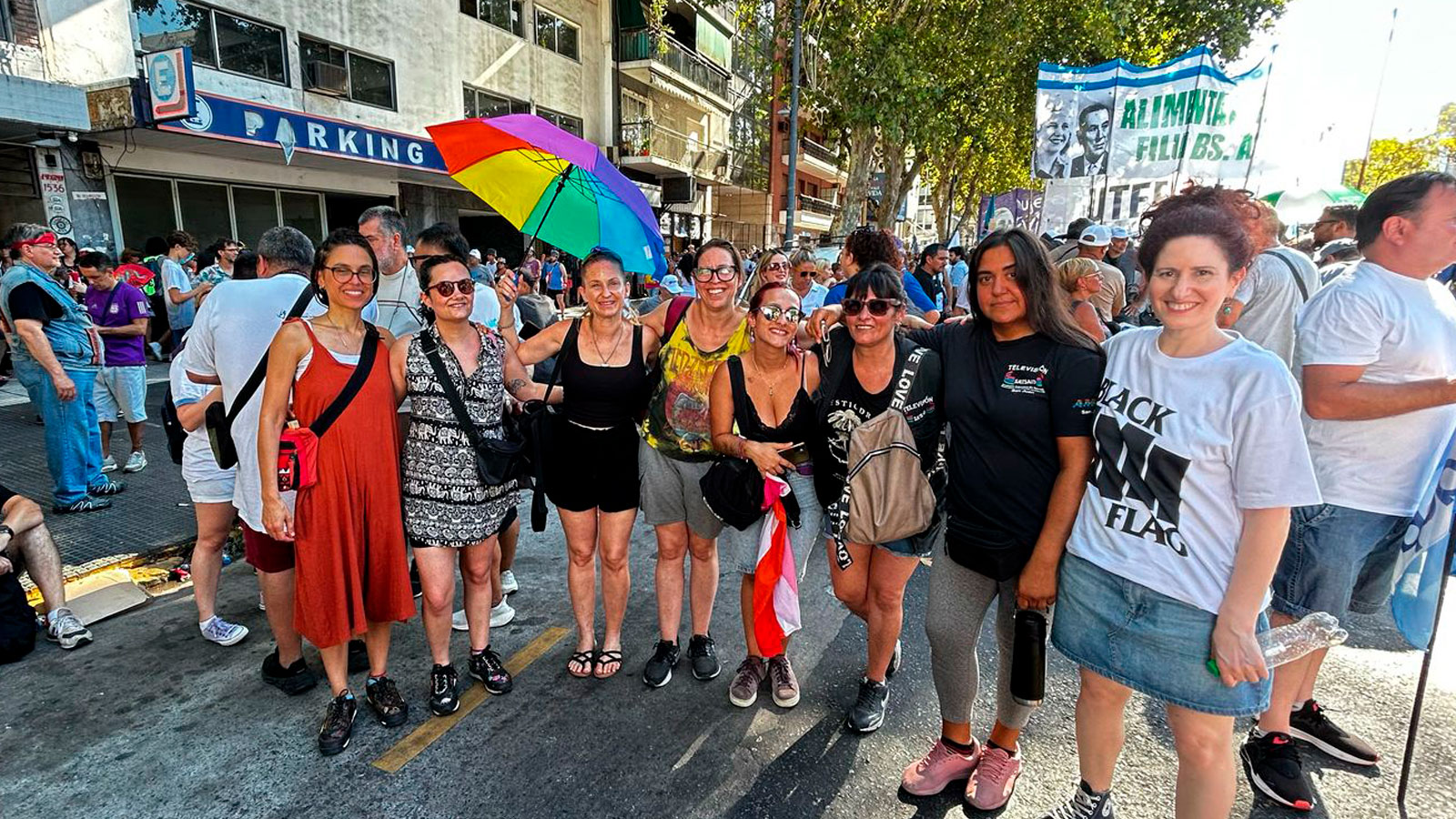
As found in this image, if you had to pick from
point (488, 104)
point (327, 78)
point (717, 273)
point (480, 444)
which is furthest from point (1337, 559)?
point (488, 104)

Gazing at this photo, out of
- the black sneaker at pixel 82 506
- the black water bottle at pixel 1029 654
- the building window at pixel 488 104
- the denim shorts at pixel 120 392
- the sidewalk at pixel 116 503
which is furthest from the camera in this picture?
the building window at pixel 488 104

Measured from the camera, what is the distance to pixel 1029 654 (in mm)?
2260

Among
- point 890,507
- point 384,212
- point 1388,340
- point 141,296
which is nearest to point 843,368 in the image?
point 890,507

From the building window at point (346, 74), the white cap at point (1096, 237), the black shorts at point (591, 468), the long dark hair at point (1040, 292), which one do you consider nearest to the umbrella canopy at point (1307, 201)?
the white cap at point (1096, 237)

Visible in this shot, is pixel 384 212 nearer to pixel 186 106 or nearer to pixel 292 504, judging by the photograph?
pixel 292 504

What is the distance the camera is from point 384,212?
12.5 feet

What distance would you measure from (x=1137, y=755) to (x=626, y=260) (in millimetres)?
2991

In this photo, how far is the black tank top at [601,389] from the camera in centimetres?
306

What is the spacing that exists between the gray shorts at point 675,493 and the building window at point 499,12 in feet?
58.5

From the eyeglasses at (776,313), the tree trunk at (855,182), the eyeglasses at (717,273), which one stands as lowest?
the eyeglasses at (776,313)

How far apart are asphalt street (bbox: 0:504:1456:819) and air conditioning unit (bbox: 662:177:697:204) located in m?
22.6

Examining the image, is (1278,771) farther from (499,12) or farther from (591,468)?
(499,12)

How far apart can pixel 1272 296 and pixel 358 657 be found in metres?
4.64

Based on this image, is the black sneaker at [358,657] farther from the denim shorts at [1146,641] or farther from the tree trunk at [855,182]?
the tree trunk at [855,182]
